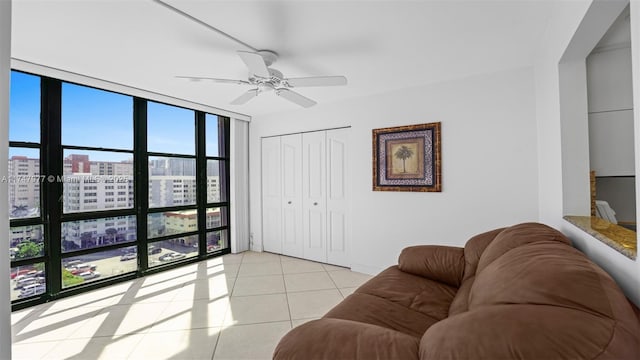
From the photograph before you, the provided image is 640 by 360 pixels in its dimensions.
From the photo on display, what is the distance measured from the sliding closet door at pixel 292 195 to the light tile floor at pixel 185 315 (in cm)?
72

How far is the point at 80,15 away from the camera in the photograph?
1.83 meters

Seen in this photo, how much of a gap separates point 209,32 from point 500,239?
2.42 m

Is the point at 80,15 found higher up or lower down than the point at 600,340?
higher up

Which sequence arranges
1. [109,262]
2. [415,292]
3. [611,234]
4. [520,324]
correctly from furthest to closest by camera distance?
1. [109,262]
2. [415,292]
3. [611,234]
4. [520,324]

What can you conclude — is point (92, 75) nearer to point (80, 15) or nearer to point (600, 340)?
point (80, 15)

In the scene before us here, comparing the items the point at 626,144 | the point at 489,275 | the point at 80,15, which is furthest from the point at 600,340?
the point at 80,15

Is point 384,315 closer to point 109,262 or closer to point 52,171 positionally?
point 109,262

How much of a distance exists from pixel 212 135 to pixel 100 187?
65.9 inches

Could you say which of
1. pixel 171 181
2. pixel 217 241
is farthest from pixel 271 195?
pixel 171 181

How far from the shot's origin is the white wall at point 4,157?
567mm

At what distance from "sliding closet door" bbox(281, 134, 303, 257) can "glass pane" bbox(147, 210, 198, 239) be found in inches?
54.6

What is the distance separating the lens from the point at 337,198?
12.9 feet

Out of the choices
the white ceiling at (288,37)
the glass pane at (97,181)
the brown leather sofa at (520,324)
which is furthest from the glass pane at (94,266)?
the brown leather sofa at (520,324)

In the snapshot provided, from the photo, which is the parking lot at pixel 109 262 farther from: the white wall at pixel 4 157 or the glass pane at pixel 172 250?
the white wall at pixel 4 157
